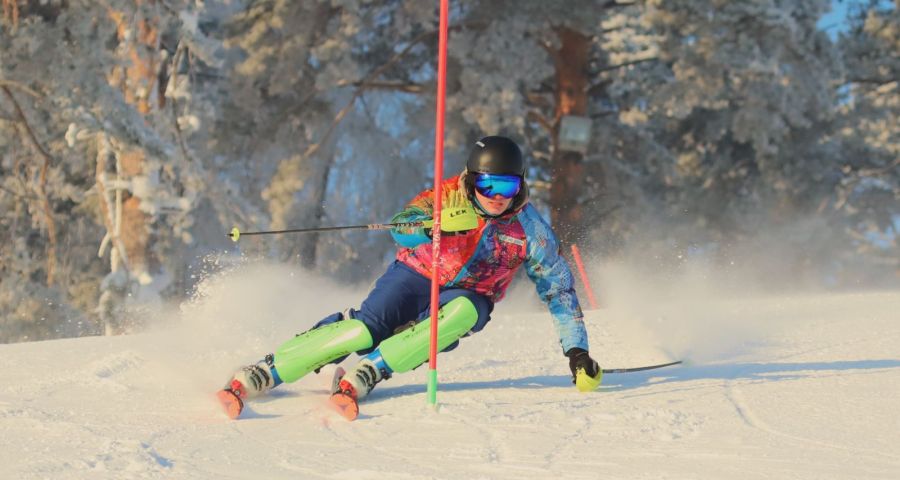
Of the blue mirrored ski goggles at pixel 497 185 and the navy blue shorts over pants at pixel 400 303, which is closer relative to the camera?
the blue mirrored ski goggles at pixel 497 185

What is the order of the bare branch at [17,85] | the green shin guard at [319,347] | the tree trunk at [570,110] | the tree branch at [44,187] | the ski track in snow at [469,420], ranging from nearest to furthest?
the ski track in snow at [469,420] < the green shin guard at [319,347] < the bare branch at [17,85] < the tree branch at [44,187] < the tree trunk at [570,110]

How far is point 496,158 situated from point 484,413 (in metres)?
1.06

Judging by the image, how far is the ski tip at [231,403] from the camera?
4.40 meters

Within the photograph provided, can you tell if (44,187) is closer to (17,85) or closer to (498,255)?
(17,85)

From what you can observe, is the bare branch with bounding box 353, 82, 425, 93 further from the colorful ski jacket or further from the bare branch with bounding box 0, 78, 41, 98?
the colorful ski jacket

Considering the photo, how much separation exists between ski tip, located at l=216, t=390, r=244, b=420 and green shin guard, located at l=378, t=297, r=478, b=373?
0.69 m

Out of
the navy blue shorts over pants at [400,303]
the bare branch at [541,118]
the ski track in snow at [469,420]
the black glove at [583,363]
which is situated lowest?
the ski track in snow at [469,420]

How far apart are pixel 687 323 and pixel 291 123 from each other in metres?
13.1

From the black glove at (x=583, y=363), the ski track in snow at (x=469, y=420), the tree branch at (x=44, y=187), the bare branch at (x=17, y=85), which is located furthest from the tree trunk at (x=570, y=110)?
the black glove at (x=583, y=363)

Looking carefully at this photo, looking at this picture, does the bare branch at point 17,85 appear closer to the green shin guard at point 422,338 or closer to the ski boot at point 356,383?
the ski boot at point 356,383

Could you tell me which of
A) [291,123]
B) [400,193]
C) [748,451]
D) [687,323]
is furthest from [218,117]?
[748,451]

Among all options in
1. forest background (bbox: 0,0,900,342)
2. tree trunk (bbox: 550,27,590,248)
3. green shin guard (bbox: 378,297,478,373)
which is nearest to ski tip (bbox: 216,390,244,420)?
green shin guard (bbox: 378,297,478,373)

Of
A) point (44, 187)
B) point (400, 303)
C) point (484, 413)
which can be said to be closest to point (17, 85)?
point (44, 187)

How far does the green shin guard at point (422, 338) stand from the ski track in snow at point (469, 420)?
164mm
